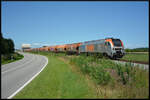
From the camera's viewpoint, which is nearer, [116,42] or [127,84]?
[127,84]

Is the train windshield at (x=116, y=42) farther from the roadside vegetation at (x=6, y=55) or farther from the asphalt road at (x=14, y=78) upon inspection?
the roadside vegetation at (x=6, y=55)

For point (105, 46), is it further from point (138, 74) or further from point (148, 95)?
point (148, 95)

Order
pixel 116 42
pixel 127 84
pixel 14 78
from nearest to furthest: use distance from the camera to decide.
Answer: pixel 127 84 < pixel 14 78 < pixel 116 42

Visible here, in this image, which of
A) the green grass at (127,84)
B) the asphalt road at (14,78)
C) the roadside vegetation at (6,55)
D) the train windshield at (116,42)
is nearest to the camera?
the green grass at (127,84)

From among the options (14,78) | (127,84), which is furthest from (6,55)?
(127,84)

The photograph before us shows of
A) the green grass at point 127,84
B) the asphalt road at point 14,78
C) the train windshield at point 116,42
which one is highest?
the train windshield at point 116,42

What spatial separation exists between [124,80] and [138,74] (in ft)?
2.50

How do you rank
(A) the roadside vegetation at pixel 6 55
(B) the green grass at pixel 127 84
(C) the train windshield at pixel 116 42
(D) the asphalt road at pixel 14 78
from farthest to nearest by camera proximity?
(A) the roadside vegetation at pixel 6 55 → (C) the train windshield at pixel 116 42 → (D) the asphalt road at pixel 14 78 → (B) the green grass at pixel 127 84

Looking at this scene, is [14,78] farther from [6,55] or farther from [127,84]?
[6,55]

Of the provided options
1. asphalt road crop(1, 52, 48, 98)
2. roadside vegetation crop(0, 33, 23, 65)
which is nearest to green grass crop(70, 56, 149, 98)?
asphalt road crop(1, 52, 48, 98)

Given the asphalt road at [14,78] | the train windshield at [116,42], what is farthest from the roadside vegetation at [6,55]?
the train windshield at [116,42]

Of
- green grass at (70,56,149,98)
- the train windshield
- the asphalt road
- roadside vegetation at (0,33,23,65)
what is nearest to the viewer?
green grass at (70,56,149,98)

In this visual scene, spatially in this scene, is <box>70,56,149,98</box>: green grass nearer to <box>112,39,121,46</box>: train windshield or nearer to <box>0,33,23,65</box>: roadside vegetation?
<box>112,39,121,46</box>: train windshield

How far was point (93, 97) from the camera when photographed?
6254mm
